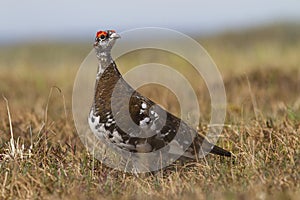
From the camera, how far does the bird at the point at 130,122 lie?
181 inches

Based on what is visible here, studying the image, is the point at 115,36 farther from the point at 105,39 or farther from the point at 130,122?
the point at 130,122

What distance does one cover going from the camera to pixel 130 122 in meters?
4.64

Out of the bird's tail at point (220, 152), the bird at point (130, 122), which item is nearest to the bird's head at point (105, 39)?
the bird at point (130, 122)

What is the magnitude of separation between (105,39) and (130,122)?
912mm

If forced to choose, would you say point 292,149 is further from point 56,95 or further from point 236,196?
point 56,95

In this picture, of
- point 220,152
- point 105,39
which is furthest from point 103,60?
point 220,152

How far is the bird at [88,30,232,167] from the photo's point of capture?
4.61m

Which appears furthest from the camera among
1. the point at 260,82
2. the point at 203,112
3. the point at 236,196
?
the point at 260,82

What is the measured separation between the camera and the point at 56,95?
9.60 m

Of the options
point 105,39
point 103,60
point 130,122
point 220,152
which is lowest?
point 220,152

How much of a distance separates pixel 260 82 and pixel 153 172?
204 inches

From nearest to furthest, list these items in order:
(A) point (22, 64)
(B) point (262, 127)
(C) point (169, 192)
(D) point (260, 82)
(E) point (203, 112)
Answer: (C) point (169, 192) < (B) point (262, 127) < (E) point (203, 112) < (D) point (260, 82) < (A) point (22, 64)

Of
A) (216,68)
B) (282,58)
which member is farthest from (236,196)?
(282,58)

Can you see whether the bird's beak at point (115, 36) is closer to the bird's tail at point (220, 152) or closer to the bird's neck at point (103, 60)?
the bird's neck at point (103, 60)
